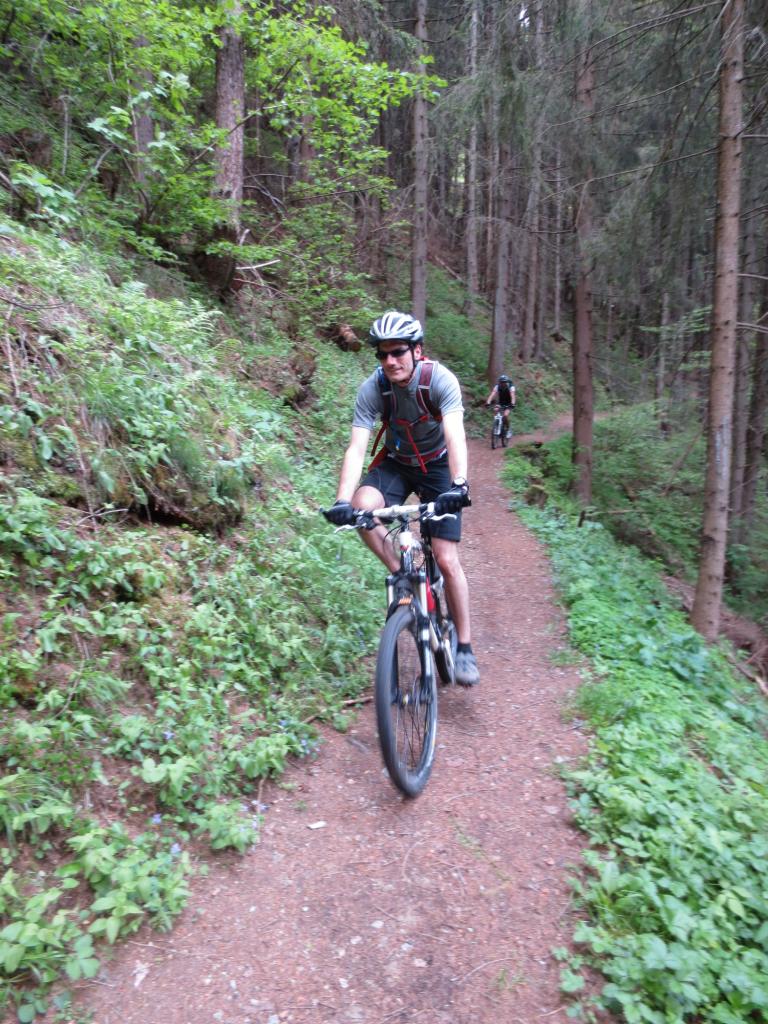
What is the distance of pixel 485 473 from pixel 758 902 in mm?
11454

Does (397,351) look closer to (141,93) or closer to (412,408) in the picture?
(412,408)

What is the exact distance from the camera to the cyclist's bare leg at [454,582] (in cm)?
392

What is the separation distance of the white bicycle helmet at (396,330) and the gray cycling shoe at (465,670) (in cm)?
216

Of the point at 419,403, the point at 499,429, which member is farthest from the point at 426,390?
the point at 499,429

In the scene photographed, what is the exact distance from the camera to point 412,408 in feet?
12.6

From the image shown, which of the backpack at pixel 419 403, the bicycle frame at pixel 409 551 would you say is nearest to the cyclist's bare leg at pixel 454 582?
the bicycle frame at pixel 409 551

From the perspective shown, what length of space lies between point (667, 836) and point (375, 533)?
2.16m

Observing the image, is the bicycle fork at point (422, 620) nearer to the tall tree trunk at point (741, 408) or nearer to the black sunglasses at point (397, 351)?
the black sunglasses at point (397, 351)

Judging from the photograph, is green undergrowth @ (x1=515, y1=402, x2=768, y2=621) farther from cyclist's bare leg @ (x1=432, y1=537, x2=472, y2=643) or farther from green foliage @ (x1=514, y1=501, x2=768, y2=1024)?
cyclist's bare leg @ (x1=432, y1=537, x2=472, y2=643)

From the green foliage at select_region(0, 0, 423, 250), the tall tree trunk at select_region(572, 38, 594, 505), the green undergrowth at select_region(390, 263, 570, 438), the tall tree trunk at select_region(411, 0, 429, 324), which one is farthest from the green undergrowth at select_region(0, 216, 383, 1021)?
the green undergrowth at select_region(390, 263, 570, 438)

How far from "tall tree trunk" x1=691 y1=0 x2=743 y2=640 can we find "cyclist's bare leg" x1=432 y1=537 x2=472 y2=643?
3.88 metres

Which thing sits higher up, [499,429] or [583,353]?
[583,353]

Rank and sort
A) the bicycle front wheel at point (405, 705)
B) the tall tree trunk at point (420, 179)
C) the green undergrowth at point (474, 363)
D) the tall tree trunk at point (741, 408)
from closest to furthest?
the bicycle front wheel at point (405, 705), the tall tree trunk at point (741, 408), the tall tree trunk at point (420, 179), the green undergrowth at point (474, 363)

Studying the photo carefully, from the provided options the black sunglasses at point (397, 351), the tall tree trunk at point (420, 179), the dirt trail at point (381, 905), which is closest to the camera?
the dirt trail at point (381, 905)
